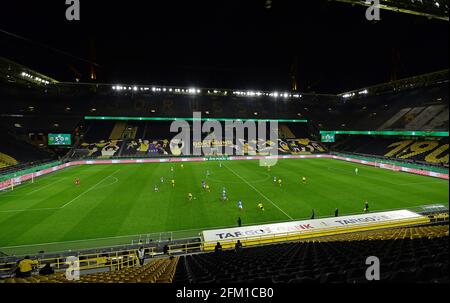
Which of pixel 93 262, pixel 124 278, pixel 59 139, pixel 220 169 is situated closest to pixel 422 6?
pixel 124 278

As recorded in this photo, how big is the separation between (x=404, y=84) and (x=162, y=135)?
58177 mm

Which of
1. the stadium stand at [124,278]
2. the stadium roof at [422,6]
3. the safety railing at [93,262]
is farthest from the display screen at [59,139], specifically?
the stadium roof at [422,6]

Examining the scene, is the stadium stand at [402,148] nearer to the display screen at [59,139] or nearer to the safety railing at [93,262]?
the safety railing at [93,262]

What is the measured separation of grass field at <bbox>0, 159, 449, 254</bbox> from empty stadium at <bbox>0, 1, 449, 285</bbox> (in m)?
0.22

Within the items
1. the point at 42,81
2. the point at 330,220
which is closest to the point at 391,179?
the point at 330,220

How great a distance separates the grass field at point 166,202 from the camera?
56.5ft

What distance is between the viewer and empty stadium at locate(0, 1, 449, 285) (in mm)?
9656

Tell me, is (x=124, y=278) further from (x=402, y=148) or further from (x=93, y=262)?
(x=402, y=148)

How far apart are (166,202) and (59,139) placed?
40808mm

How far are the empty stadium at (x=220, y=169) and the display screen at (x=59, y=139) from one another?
3.75 ft

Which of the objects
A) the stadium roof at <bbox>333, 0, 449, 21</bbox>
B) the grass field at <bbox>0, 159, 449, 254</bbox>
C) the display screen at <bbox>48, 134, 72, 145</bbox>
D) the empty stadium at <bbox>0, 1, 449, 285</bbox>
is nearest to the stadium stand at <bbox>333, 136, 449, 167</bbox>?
the empty stadium at <bbox>0, 1, 449, 285</bbox>

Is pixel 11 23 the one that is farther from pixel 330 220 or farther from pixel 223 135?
pixel 223 135

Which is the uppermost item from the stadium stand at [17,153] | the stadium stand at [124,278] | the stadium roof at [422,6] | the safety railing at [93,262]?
the stadium roof at [422,6]

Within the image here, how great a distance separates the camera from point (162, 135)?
204ft
